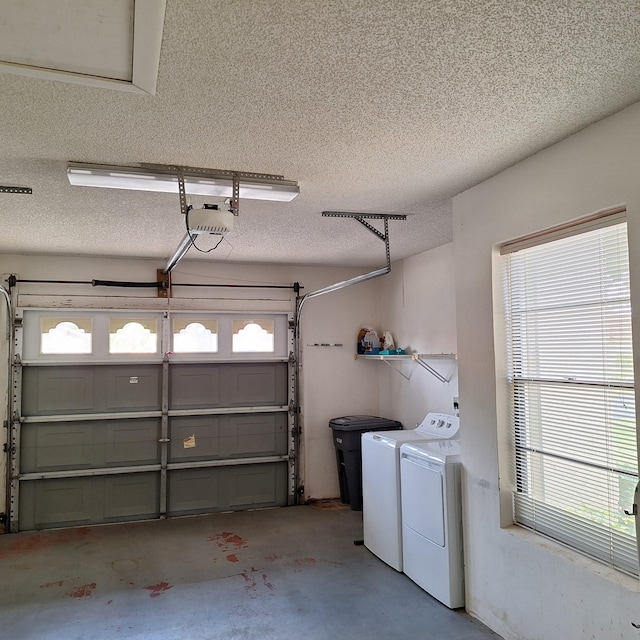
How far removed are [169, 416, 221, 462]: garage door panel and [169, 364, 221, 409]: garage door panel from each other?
15cm

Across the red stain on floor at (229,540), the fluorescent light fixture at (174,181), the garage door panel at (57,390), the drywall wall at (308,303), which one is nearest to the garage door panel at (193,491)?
the red stain on floor at (229,540)

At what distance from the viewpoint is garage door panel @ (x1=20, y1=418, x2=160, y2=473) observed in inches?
192

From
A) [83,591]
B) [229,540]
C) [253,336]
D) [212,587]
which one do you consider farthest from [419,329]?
[83,591]

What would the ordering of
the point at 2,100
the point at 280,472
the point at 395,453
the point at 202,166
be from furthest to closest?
the point at 280,472 < the point at 395,453 < the point at 202,166 < the point at 2,100

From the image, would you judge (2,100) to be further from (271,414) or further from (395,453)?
(271,414)

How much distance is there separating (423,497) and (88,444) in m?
3.34

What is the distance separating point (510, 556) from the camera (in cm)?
269

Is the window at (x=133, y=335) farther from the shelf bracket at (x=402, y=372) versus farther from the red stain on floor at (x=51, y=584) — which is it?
the shelf bracket at (x=402, y=372)

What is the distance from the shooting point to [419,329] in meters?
5.20

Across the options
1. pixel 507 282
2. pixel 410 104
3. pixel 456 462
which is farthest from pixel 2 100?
pixel 456 462

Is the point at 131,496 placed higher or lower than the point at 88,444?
lower

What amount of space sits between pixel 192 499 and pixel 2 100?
423 cm

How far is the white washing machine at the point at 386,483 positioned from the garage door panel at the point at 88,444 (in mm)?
2273

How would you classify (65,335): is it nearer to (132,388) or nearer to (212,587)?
(132,388)
